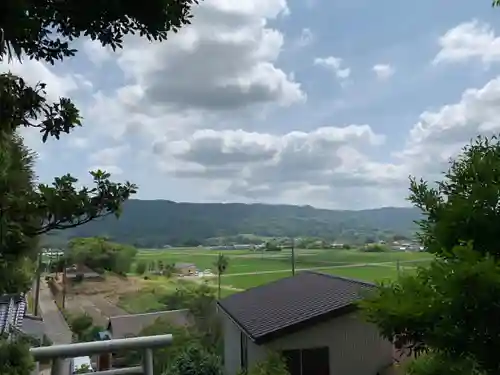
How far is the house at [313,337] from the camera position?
15.3 ft

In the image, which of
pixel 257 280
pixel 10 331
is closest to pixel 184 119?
pixel 257 280

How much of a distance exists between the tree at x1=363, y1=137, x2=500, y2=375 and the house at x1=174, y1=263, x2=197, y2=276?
138 inches

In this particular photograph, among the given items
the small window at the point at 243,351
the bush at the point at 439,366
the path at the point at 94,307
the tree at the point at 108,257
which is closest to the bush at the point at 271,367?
the small window at the point at 243,351

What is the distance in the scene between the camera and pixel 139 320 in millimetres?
5027

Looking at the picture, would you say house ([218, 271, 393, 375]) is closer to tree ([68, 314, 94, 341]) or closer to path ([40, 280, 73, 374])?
tree ([68, 314, 94, 341])

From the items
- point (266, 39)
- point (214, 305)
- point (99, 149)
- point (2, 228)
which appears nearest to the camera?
point (2, 228)

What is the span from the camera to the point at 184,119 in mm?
4426

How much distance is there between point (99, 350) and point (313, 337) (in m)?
3.74

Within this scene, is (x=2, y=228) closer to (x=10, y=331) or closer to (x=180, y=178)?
(x=10, y=331)

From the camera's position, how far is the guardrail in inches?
54.4

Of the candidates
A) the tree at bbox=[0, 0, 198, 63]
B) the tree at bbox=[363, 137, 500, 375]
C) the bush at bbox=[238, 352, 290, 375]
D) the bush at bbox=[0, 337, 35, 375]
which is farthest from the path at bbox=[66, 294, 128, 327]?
the tree at bbox=[0, 0, 198, 63]

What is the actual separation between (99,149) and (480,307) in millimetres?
2543

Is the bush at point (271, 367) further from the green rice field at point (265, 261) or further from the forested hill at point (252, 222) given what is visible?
the forested hill at point (252, 222)

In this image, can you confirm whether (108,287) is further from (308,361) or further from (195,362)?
(308,361)
